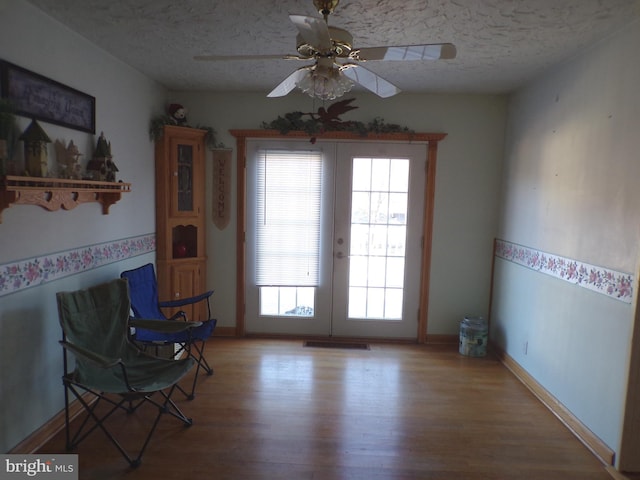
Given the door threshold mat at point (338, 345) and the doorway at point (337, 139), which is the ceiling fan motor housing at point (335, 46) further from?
the door threshold mat at point (338, 345)

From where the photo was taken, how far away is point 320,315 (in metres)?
4.01

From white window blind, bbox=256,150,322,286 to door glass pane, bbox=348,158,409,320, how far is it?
40 centimetres

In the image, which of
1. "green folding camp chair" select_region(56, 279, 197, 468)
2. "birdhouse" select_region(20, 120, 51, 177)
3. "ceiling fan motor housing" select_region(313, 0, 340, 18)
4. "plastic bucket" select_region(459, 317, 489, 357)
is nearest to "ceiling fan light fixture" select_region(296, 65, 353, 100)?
"ceiling fan motor housing" select_region(313, 0, 340, 18)

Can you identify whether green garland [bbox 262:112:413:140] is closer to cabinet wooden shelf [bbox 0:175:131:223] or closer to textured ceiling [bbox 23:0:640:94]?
textured ceiling [bbox 23:0:640:94]

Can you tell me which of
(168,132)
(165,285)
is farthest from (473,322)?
(168,132)

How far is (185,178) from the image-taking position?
3.72 metres

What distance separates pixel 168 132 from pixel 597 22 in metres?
3.24

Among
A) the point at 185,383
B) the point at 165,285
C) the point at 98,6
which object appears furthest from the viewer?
the point at 165,285

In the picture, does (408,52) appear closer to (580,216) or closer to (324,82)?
(324,82)

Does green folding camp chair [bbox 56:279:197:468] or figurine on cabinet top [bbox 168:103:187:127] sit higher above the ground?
figurine on cabinet top [bbox 168:103:187:127]

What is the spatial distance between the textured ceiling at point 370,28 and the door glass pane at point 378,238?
99 cm

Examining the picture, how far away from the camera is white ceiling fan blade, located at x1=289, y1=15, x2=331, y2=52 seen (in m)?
1.44

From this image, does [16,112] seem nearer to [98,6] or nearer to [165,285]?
[98,6]

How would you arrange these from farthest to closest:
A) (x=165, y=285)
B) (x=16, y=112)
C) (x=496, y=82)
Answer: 1. (x=165, y=285)
2. (x=496, y=82)
3. (x=16, y=112)
